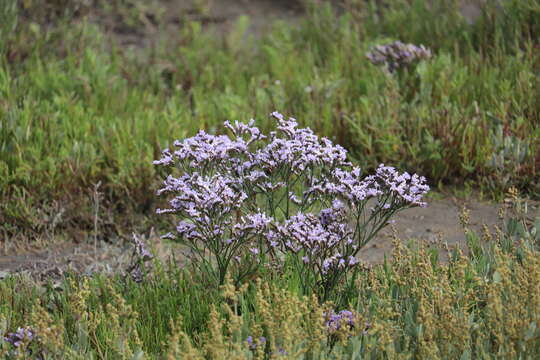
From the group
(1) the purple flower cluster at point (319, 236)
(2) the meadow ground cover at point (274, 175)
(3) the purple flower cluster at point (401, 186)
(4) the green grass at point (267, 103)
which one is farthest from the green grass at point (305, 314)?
(4) the green grass at point (267, 103)

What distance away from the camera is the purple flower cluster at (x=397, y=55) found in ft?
17.6

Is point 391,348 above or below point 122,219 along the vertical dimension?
above

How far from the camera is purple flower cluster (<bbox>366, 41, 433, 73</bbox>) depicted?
538cm

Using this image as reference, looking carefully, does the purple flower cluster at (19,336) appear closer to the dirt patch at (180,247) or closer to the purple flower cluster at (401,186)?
the dirt patch at (180,247)

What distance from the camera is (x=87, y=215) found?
462 cm

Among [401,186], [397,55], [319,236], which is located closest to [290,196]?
[319,236]

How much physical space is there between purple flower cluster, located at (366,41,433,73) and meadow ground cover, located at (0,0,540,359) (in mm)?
17

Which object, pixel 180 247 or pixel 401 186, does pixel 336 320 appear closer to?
pixel 401 186

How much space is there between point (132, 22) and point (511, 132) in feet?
15.8

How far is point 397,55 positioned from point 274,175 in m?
2.51

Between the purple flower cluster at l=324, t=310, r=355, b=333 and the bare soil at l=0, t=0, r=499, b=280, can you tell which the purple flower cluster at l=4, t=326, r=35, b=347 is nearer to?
the bare soil at l=0, t=0, r=499, b=280

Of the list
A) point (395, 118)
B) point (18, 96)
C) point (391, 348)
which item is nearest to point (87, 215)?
point (18, 96)

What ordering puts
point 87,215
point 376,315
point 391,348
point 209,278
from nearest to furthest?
point 391,348 → point 376,315 → point 209,278 → point 87,215

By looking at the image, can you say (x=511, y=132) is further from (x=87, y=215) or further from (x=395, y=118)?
(x=87, y=215)
